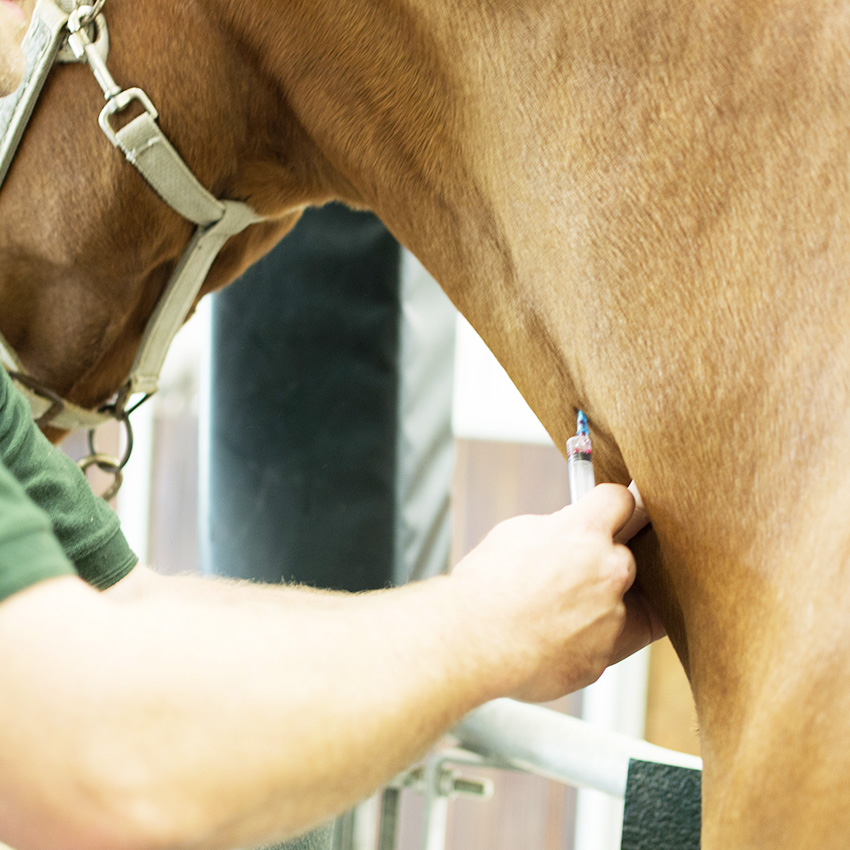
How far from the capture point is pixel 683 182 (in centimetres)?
52

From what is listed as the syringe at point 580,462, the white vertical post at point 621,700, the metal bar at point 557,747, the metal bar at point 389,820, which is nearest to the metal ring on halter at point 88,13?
the syringe at point 580,462

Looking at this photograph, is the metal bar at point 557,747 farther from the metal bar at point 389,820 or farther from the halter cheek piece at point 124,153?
the halter cheek piece at point 124,153

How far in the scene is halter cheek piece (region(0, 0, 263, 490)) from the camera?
699mm

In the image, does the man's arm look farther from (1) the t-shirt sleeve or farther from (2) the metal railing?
(2) the metal railing

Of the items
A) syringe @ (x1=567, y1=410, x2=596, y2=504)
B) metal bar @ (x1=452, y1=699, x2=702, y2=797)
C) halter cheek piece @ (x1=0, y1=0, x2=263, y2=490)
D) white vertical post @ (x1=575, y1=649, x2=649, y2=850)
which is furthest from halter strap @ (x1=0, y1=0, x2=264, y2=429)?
white vertical post @ (x1=575, y1=649, x2=649, y2=850)

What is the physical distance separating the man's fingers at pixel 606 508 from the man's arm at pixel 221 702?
81 millimetres

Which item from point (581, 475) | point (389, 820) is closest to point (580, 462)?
point (581, 475)

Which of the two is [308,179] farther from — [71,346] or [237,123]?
[71,346]

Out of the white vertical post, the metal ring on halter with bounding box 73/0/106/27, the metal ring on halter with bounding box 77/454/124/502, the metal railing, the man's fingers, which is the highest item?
the metal ring on halter with bounding box 73/0/106/27

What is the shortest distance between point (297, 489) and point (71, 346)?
0.61 m

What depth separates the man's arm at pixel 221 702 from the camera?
360 millimetres

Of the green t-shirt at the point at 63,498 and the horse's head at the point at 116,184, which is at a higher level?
the horse's head at the point at 116,184

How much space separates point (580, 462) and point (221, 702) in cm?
30

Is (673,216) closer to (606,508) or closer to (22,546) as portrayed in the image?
(606,508)
